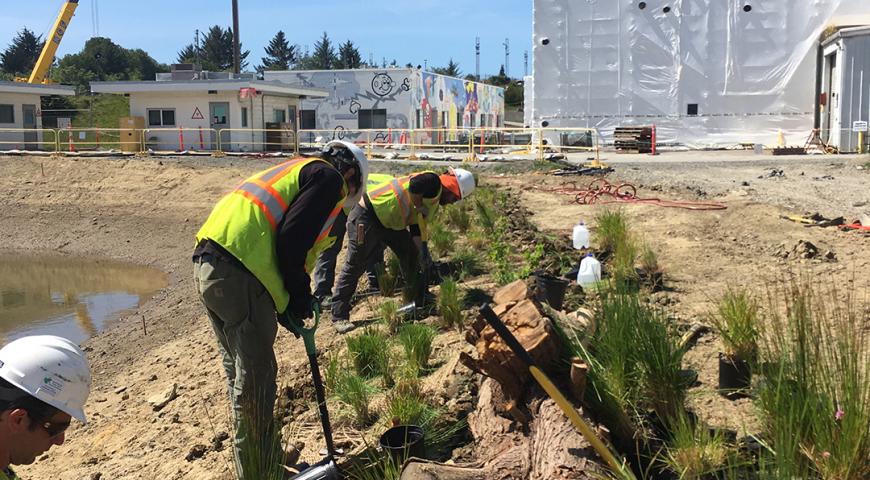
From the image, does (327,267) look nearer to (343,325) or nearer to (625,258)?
(343,325)

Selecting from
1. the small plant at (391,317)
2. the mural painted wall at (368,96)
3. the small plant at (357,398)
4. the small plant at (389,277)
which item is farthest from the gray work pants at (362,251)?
the mural painted wall at (368,96)

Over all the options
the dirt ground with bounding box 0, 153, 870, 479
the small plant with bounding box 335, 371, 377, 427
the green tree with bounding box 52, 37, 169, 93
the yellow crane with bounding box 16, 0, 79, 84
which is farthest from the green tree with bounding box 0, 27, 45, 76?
the small plant with bounding box 335, 371, 377, 427

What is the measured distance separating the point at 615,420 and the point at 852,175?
16.6 meters

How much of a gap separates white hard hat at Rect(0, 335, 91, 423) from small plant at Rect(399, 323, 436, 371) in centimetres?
296

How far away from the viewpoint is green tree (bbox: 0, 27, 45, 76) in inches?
3150

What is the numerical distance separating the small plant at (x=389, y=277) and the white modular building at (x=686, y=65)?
2958 cm

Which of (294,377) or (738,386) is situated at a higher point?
(738,386)

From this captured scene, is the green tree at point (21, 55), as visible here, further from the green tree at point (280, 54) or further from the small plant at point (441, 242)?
the small plant at point (441, 242)

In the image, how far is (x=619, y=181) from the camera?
1791 centimetres

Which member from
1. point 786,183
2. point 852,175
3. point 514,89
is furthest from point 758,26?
point 514,89

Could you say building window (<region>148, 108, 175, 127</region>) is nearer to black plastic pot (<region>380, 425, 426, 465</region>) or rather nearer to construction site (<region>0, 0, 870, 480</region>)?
construction site (<region>0, 0, 870, 480</region>)

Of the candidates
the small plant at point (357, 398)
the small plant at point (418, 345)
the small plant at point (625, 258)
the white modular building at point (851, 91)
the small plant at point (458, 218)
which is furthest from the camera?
the white modular building at point (851, 91)

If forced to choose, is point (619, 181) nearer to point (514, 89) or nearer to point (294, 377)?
point (294, 377)

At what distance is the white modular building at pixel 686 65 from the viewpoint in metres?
34.0
